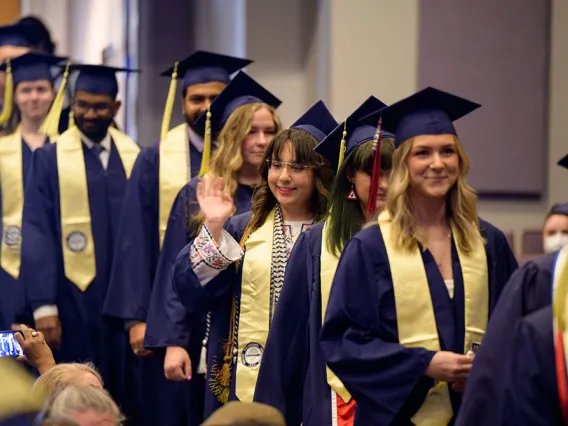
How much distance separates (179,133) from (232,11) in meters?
2.87

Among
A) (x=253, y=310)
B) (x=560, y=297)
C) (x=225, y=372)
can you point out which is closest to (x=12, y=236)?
(x=225, y=372)

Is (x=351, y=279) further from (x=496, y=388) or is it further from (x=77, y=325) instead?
(x=77, y=325)

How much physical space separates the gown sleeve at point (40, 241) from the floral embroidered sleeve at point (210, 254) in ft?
5.82

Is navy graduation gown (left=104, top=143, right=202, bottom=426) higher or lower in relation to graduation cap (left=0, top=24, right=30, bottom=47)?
lower

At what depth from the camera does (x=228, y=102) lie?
5.82 meters

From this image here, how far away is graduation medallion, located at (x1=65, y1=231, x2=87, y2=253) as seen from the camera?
265 inches

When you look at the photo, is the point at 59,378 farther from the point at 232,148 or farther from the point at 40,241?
the point at 40,241

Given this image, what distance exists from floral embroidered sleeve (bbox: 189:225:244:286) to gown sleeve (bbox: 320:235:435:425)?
87 centimetres

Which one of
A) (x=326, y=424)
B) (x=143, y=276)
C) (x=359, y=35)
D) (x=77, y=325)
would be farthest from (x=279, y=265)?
(x=359, y=35)

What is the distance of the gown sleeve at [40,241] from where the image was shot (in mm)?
6500

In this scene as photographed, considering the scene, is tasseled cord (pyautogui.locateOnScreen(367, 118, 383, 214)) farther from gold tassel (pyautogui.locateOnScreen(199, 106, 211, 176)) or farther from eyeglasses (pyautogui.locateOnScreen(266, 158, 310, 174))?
gold tassel (pyautogui.locateOnScreen(199, 106, 211, 176))

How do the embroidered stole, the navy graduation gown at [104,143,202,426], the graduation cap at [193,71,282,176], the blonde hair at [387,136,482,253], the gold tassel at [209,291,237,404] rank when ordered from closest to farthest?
the embroidered stole → the blonde hair at [387,136,482,253] → the gold tassel at [209,291,237,404] → the graduation cap at [193,71,282,176] → the navy graduation gown at [104,143,202,426]

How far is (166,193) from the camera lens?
6199 mm

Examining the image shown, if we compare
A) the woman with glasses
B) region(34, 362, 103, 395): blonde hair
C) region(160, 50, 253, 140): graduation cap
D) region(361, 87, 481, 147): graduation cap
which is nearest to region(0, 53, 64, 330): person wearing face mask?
region(160, 50, 253, 140): graduation cap
